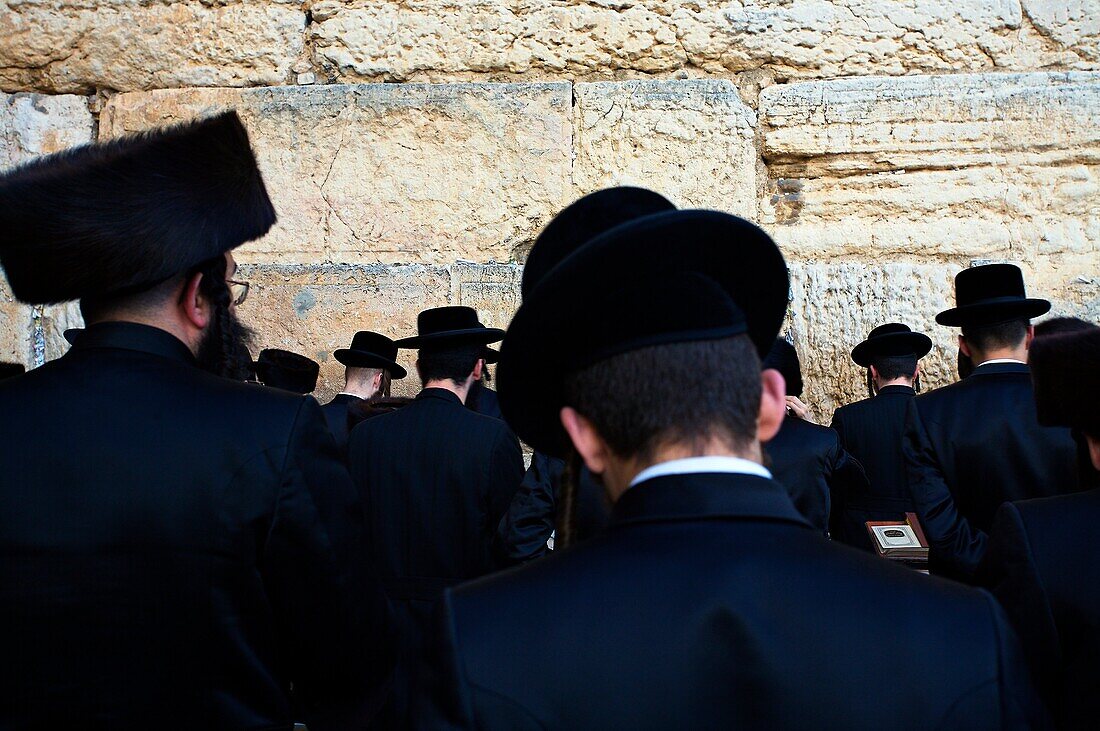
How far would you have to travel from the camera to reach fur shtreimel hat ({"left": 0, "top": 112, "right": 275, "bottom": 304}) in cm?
176

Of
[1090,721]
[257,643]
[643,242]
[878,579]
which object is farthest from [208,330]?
[1090,721]

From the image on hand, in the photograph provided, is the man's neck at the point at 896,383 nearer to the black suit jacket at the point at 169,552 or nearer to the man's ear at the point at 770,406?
the black suit jacket at the point at 169,552

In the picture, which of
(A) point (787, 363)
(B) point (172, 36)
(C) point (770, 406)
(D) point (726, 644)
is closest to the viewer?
(D) point (726, 644)

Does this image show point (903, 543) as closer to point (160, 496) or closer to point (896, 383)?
point (896, 383)

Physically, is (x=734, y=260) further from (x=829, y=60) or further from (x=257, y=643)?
(x=829, y=60)

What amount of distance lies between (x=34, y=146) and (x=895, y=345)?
4411mm

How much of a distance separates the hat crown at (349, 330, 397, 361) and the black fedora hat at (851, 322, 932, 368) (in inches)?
87.2

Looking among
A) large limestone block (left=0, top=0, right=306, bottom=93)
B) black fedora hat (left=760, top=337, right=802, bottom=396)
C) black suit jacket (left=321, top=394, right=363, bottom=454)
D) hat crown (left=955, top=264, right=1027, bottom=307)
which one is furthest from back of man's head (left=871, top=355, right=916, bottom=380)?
large limestone block (left=0, top=0, right=306, bottom=93)

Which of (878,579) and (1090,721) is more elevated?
(878,579)

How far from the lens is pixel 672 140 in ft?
15.7

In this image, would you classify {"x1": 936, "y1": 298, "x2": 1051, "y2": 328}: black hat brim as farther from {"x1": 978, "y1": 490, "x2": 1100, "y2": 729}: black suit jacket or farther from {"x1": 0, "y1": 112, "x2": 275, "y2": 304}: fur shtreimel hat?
{"x1": 0, "y1": 112, "x2": 275, "y2": 304}: fur shtreimel hat

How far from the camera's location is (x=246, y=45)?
498 centimetres

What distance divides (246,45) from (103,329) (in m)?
3.63

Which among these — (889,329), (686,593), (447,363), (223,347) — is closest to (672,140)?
(889,329)
